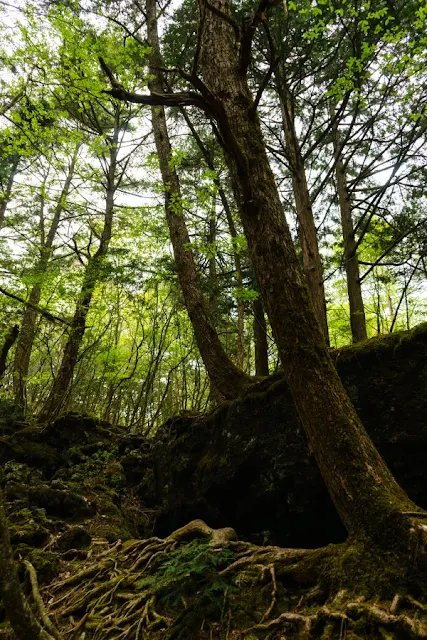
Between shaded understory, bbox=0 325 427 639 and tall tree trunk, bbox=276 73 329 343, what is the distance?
2155 millimetres

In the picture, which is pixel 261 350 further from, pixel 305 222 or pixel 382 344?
pixel 382 344

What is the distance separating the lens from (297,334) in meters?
2.99

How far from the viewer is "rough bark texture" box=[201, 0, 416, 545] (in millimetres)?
2525

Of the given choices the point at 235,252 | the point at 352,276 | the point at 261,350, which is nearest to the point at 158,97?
the point at 235,252

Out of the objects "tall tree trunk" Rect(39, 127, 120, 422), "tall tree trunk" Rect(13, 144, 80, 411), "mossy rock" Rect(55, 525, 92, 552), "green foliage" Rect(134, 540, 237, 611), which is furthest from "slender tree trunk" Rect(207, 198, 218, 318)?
"green foliage" Rect(134, 540, 237, 611)

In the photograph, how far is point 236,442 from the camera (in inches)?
188

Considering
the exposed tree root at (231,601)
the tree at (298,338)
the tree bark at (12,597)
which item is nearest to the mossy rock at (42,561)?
the exposed tree root at (231,601)

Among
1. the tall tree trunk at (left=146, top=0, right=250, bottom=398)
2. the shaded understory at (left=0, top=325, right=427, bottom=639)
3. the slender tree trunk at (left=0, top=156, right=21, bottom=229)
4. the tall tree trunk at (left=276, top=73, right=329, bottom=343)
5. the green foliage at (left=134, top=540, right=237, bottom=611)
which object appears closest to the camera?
the shaded understory at (left=0, top=325, right=427, bottom=639)

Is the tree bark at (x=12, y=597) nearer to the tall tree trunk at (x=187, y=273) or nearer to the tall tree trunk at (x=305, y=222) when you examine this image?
the tall tree trunk at (x=187, y=273)

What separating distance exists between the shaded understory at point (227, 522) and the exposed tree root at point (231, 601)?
0.01 metres

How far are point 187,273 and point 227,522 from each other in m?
4.30

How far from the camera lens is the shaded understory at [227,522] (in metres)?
2.40

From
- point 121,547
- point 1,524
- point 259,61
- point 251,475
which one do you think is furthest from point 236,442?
point 259,61

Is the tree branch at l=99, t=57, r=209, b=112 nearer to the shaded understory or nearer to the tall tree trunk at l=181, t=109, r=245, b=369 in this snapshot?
the shaded understory
